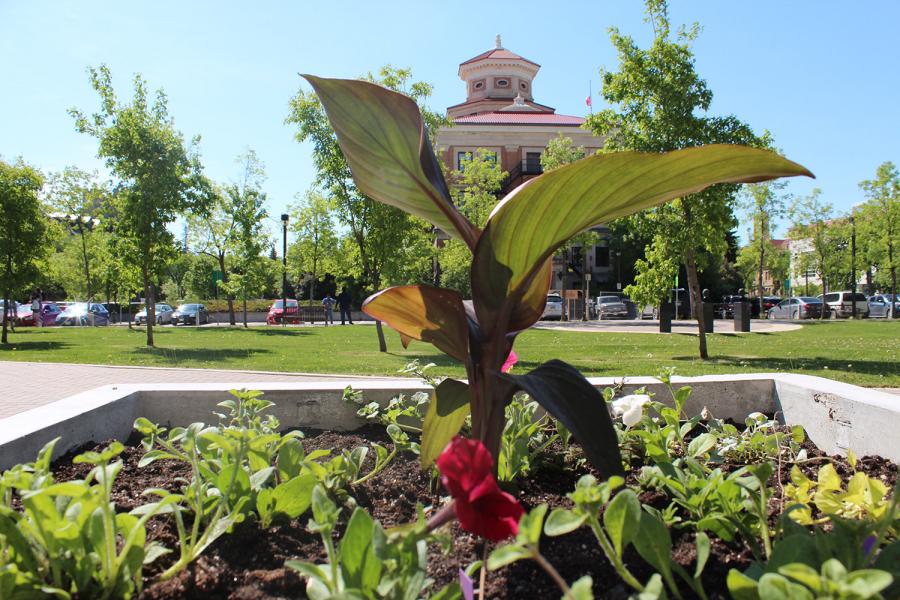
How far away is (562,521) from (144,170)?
15340mm

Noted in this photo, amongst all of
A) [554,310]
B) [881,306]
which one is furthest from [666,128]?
[881,306]

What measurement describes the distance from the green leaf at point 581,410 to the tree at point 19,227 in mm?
19249

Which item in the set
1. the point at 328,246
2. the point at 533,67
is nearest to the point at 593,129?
the point at 328,246

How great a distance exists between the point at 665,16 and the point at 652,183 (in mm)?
11861

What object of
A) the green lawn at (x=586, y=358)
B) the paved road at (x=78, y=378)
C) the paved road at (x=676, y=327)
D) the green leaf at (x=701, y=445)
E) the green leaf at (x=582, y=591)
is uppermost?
the green leaf at (x=582, y=591)

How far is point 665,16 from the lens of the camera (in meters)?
11.2

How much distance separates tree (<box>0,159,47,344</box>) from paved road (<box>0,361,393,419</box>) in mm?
7765

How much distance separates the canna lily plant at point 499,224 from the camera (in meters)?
1.02

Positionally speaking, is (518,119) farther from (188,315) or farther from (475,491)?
(475,491)

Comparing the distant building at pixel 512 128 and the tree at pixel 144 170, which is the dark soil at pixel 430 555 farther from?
the distant building at pixel 512 128

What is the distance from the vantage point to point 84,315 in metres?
36.5

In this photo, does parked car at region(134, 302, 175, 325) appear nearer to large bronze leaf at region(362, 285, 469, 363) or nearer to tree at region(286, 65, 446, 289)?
tree at region(286, 65, 446, 289)

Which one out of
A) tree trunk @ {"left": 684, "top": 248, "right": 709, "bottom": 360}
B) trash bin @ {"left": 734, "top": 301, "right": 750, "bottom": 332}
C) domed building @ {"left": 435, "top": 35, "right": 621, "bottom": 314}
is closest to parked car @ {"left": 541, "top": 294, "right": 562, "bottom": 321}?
domed building @ {"left": 435, "top": 35, "right": 621, "bottom": 314}

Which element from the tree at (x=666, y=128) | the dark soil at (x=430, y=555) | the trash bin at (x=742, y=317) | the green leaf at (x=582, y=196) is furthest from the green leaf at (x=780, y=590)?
the trash bin at (x=742, y=317)
